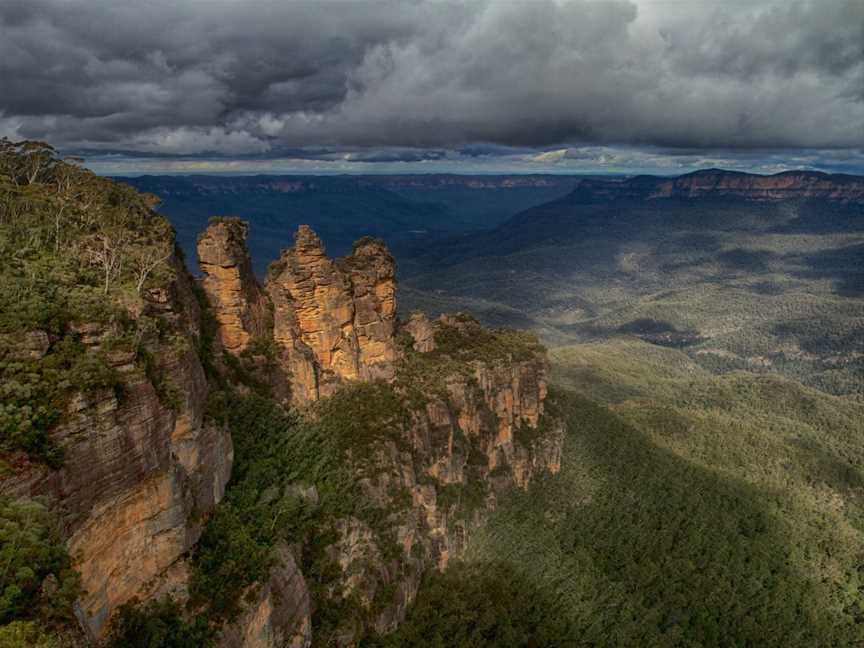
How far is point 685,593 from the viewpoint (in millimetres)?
53750

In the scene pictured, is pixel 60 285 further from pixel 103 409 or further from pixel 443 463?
pixel 443 463

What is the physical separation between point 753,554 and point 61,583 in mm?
69527

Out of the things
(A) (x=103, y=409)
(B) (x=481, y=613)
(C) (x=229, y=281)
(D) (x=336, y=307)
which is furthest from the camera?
Result: (D) (x=336, y=307)

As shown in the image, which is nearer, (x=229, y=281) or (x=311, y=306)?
(x=229, y=281)

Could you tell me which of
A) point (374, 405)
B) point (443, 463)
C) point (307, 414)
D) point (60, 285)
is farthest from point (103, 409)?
point (443, 463)

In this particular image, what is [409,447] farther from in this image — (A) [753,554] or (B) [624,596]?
(A) [753,554]

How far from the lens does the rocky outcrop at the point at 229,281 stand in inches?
1583

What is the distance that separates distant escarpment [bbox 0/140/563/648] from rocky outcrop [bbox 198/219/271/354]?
0.52ft

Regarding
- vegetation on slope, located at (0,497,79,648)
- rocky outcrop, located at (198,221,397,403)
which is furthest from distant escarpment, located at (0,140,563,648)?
rocky outcrop, located at (198,221,397,403)

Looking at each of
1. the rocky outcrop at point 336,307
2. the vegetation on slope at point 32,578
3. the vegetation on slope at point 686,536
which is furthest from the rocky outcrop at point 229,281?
the vegetation on slope at point 686,536

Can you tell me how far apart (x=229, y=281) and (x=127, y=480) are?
71.8 ft

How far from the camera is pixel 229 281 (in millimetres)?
41375

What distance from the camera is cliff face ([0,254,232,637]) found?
64.4 feet

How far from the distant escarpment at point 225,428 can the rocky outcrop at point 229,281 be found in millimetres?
159
